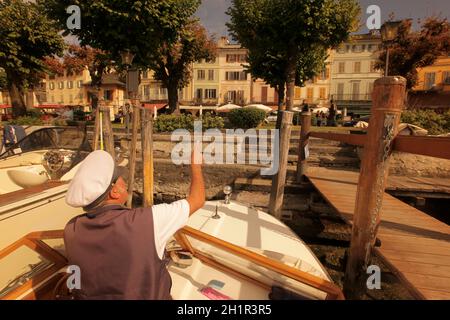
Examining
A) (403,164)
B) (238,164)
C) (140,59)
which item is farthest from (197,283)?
(140,59)

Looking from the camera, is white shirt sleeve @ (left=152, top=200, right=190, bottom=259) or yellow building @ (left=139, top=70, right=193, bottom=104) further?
yellow building @ (left=139, top=70, right=193, bottom=104)

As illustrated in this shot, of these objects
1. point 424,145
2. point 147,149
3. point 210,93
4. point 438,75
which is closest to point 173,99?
point 147,149

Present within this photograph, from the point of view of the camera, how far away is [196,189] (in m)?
1.98

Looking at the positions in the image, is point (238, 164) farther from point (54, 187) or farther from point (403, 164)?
point (54, 187)

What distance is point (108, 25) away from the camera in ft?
32.2

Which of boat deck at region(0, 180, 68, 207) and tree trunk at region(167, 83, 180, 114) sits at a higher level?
tree trunk at region(167, 83, 180, 114)

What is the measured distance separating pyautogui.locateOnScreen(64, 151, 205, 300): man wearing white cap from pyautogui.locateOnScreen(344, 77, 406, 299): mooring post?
1.86 meters

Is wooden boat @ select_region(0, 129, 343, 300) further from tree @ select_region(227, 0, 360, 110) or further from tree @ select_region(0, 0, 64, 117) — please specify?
tree @ select_region(0, 0, 64, 117)

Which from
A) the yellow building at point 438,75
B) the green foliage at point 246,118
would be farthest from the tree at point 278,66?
the yellow building at point 438,75

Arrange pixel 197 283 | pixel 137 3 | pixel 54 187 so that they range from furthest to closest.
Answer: pixel 137 3, pixel 54 187, pixel 197 283

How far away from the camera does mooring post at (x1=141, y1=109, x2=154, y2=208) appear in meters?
6.07

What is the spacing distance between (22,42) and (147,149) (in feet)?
43.1

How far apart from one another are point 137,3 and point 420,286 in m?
10.8

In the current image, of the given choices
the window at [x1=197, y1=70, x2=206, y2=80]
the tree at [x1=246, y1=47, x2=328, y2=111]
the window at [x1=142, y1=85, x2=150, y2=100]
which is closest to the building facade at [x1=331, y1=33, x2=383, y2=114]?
the window at [x1=197, y1=70, x2=206, y2=80]
